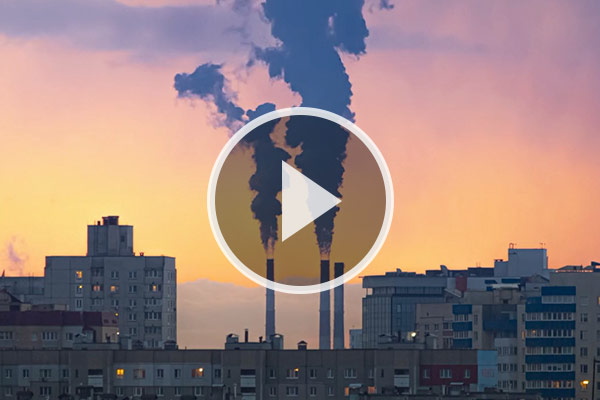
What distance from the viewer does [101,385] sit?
183750mm

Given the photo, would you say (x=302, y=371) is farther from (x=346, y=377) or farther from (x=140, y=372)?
(x=140, y=372)

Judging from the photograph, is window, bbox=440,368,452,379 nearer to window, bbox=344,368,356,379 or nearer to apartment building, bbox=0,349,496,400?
apartment building, bbox=0,349,496,400

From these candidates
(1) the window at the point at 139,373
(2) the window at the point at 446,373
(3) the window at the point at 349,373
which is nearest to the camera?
(2) the window at the point at 446,373

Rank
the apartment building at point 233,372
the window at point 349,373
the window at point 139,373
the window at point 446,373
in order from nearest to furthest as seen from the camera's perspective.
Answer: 1. the apartment building at point 233,372
2. the window at point 446,373
3. the window at point 349,373
4. the window at point 139,373

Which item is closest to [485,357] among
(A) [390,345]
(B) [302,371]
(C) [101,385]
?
(A) [390,345]

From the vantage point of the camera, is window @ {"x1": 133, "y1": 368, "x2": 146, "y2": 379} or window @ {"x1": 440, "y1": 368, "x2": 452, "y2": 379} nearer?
window @ {"x1": 440, "y1": 368, "x2": 452, "y2": 379}

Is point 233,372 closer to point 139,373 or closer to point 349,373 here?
point 139,373

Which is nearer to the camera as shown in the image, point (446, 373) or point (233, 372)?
point (446, 373)

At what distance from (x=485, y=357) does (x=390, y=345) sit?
30.8 ft

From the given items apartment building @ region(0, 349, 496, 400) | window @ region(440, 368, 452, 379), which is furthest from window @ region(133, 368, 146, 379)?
window @ region(440, 368, 452, 379)

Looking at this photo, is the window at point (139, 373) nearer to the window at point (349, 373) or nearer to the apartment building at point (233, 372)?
the apartment building at point (233, 372)

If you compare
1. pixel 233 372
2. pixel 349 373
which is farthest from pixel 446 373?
pixel 233 372

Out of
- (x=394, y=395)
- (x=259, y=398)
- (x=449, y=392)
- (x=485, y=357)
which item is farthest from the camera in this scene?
(x=485, y=357)

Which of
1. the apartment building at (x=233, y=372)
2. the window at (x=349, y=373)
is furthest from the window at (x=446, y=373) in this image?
the window at (x=349, y=373)
